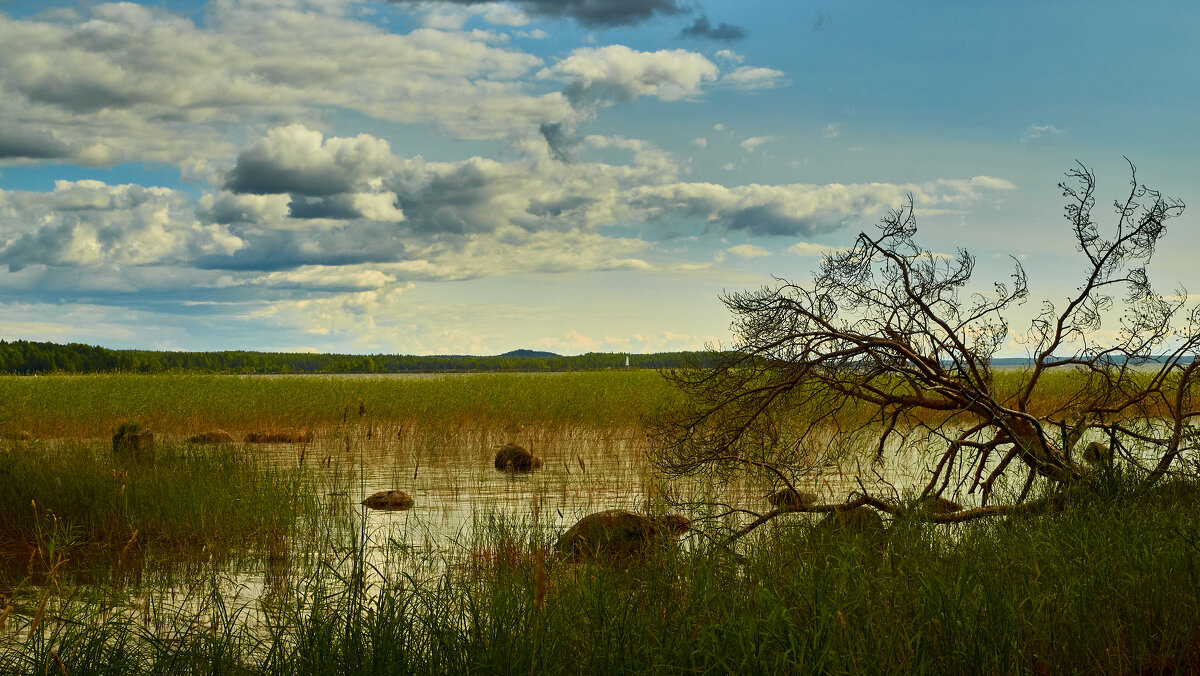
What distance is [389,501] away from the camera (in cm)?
977

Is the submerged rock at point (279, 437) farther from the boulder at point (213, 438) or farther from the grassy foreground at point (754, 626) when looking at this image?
the grassy foreground at point (754, 626)

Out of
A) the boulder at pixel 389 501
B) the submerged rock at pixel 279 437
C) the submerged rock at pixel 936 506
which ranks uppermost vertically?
the submerged rock at pixel 936 506

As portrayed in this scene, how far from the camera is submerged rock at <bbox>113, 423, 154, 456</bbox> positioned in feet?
42.6

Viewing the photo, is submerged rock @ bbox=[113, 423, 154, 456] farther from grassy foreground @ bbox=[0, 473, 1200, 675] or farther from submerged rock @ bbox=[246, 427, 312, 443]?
grassy foreground @ bbox=[0, 473, 1200, 675]

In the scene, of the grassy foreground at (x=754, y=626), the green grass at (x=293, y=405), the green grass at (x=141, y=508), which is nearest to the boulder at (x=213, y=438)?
the green grass at (x=293, y=405)

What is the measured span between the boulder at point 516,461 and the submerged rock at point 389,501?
3.13 meters

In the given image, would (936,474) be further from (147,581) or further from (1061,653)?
(147,581)

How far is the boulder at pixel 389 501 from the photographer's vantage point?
969 centimetres

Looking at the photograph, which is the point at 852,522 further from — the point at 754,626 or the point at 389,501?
the point at 389,501

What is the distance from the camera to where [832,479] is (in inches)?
456

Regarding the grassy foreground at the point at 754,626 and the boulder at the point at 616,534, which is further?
the boulder at the point at 616,534

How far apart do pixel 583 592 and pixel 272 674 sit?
1599mm

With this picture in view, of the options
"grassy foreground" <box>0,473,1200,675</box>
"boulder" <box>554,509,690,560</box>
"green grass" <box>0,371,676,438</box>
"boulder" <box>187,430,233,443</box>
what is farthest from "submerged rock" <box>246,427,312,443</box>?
"grassy foreground" <box>0,473,1200,675</box>

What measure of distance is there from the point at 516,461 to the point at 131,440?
626 cm
